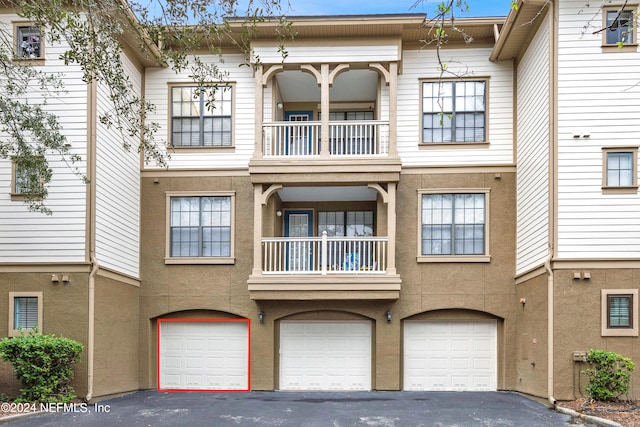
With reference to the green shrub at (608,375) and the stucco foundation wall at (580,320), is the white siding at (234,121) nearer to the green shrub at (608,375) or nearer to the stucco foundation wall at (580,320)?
the stucco foundation wall at (580,320)

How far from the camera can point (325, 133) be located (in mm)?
16422

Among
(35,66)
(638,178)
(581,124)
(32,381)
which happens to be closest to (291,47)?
(35,66)

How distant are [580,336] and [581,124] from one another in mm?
4231

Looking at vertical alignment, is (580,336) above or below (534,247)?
below

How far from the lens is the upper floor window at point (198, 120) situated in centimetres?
1741

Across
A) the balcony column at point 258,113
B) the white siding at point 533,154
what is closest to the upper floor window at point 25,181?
the balcony column at point 258,113

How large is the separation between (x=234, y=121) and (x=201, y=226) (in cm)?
280

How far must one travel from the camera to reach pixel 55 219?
14.3 meters

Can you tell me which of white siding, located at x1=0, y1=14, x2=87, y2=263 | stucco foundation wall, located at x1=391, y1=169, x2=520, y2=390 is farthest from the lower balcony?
white siding, located at x1=0, y1=14, x2=87, y2=263

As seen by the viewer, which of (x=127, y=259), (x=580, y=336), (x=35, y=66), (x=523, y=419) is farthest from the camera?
(x=127, y=259)

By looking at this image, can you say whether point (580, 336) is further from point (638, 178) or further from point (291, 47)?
point (291, 47)

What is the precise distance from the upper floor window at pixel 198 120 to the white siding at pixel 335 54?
5.43ft

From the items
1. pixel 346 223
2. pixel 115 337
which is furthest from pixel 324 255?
pixel 115 337

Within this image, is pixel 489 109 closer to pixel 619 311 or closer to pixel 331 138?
pixel 331 138
